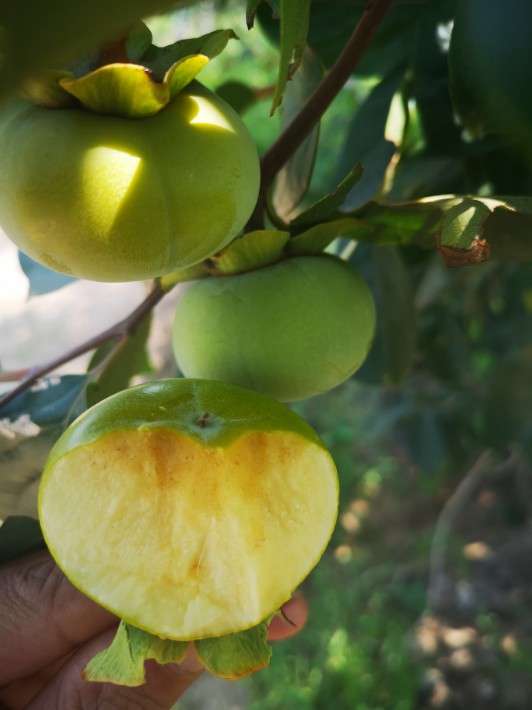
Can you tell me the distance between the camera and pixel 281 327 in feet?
1.99

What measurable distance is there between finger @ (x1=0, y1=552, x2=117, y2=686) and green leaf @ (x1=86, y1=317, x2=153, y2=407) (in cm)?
18

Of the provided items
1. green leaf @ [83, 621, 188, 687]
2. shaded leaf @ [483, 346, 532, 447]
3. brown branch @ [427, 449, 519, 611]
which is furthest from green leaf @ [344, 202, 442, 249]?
brown branch @ [427, 449, 519, 611]

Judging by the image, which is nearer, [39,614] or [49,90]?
[49,90]

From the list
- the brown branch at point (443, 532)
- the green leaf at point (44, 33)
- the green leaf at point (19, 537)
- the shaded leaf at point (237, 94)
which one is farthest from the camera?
the brown branch at point (443, 532)

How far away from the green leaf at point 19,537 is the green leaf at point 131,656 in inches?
8.4

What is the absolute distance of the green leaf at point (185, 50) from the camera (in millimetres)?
510

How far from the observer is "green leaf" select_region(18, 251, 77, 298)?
3.14 ft

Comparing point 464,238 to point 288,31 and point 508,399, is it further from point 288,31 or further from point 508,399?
point 508,399

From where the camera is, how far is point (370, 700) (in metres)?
2.45

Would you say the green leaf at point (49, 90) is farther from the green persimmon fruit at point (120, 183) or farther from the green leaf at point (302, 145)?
the green leaf at point (302, 145)

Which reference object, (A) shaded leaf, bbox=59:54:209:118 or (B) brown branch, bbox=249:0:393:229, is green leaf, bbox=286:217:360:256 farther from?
(A) shaded leaf, bbox=59:54:209:118

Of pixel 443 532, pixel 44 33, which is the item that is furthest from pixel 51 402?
pixel 443 532

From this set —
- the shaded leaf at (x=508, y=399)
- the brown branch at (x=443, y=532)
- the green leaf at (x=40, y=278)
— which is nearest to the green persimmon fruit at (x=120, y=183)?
the green leaf at (x=40, y=278)

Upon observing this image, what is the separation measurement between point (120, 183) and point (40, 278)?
0.54 metres
